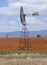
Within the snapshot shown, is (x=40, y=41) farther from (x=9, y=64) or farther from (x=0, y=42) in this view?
(x=9, y=64)

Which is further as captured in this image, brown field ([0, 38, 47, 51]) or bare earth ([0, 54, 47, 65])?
brown field ([0, 38, 47, 51])

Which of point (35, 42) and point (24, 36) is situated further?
point (35, 42)

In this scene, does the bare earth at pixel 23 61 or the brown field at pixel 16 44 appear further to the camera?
the brown field at pixel 16 44

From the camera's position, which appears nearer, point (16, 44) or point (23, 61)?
point (23, 61)

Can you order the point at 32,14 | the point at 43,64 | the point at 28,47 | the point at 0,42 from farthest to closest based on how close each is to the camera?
the point at 0,42 → the point at 28,47 → the point at 32,14 → the point at 43,64

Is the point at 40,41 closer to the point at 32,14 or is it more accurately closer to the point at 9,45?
the point at 9,45

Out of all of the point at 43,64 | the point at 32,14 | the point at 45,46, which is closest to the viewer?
the point at 43,64

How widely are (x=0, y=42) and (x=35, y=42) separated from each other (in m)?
5.55

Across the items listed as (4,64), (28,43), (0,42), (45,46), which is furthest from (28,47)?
(4,64)

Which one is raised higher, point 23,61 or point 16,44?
point 16,44

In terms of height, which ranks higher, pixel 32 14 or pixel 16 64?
pixel 32 14

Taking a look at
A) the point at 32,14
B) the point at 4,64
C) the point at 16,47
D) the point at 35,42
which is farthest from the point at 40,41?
the point at 4,64

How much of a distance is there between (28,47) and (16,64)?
19120 millimetres

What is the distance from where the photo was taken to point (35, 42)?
47.6 m
